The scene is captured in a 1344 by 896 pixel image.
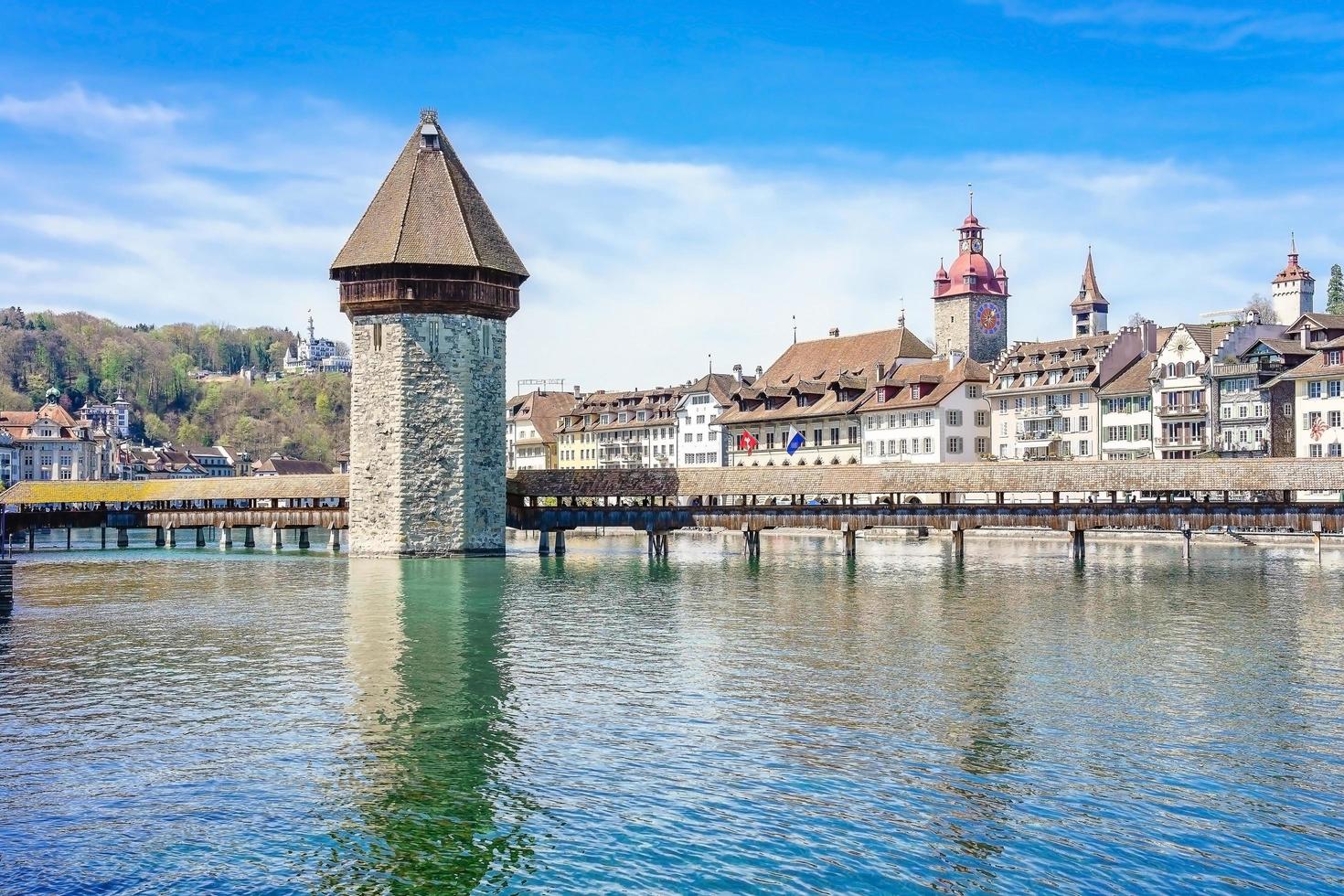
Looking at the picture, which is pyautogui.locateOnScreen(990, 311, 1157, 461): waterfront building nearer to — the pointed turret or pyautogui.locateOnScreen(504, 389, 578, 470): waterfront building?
the pointed turret

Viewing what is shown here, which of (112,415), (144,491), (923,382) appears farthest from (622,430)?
(112,415)

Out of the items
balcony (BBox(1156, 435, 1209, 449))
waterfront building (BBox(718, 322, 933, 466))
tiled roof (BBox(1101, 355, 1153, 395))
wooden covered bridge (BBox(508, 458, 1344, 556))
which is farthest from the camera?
waterfront building (BBox(718, 322, 933, 466))

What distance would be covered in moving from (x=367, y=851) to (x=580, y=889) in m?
2.24

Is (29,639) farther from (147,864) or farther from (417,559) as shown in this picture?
(417,559)

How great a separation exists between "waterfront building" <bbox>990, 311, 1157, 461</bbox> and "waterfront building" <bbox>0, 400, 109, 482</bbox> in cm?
8249

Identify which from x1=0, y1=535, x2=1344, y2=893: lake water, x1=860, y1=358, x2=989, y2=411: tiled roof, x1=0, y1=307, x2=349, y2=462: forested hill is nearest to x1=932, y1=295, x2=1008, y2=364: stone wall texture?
x1=860, y1=358, x2=989, y2=411: tiled roof

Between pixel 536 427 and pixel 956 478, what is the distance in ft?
204

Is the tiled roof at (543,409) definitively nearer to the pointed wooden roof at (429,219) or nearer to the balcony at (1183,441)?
the balcony at (1183,441)

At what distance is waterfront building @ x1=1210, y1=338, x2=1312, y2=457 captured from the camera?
60.2 m

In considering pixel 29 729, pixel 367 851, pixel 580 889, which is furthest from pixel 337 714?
pixel 580 889

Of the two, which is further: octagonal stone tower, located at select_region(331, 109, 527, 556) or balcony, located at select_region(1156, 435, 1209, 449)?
balcony, located at select_region(1156, 435, 1209, 449)

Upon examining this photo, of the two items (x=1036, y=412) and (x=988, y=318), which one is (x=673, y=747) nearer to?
(x=1036, y=412)

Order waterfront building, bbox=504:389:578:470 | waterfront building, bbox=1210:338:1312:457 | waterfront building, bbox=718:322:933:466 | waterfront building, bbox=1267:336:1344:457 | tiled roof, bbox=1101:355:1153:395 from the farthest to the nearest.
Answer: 1. waterfront building, bbox=504:389:578:470
2. waterfront building, bbox=718:322:933:466
3. tiled roof, bbox=1101:355:1153:395
4. waterfront building, bbox=1210:338:1312:457
5. waterfront building, bbox=1267:336:1344:457

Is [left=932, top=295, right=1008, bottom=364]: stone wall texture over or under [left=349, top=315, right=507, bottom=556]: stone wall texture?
over
